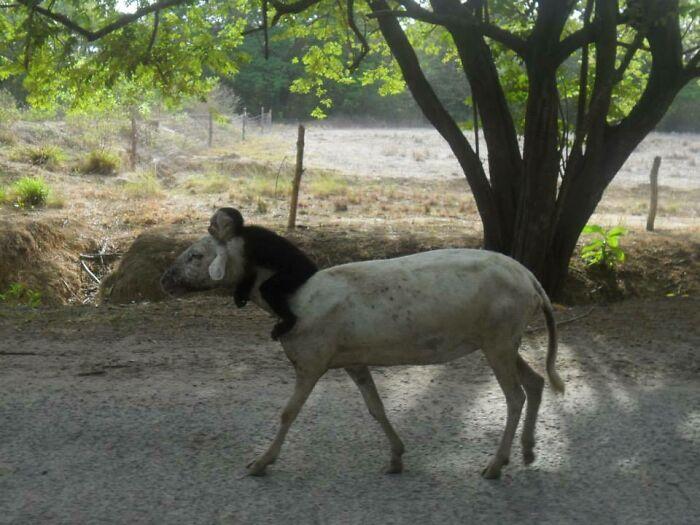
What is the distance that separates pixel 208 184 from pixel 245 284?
19372 mm

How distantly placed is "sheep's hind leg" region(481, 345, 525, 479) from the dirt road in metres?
0.12

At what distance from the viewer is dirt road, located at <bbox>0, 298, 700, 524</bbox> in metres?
5.07

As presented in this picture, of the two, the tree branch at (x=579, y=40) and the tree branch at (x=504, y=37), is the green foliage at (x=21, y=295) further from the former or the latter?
the tree branch at (x=579, y=40)

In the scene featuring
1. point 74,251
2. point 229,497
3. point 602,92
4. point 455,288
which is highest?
point 602,92

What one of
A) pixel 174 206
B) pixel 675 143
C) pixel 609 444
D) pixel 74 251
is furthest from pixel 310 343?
pixel 675 143

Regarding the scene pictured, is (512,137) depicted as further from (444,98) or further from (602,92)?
(444,98)

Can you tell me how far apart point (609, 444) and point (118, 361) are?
4.98m

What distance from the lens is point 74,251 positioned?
1659cm

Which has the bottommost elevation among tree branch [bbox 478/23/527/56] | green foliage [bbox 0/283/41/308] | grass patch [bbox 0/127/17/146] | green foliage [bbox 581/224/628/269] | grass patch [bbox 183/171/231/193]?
green foliage [bbox 0/283/41/308]

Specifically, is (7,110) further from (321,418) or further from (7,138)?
(321,418)

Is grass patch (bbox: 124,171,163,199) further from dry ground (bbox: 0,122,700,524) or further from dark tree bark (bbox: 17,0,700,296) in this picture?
dark tree bark (bbox: 17,0,700,296)

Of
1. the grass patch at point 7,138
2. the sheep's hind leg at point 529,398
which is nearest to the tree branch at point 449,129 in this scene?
the sheep's hind leg at point 529,398

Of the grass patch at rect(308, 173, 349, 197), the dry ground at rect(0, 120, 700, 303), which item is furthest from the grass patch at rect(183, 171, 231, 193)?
the grass patch at rect(308, 173, 349, 197)

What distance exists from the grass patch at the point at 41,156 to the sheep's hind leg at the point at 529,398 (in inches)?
849
